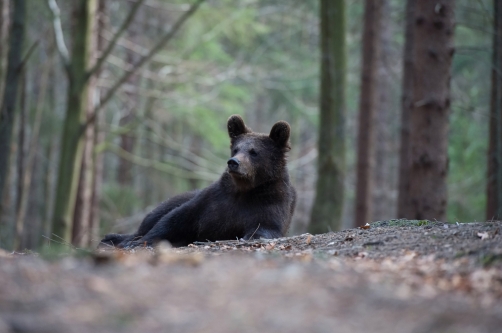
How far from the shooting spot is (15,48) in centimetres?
1113

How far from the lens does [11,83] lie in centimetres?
1108

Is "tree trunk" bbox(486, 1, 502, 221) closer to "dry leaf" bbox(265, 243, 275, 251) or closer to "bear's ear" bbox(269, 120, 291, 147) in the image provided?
"bear's ear" bbox(269, 120, 291, 147)

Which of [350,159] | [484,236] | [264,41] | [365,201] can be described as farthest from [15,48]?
[350,159]

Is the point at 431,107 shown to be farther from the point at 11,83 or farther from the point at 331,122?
the point at 11,83

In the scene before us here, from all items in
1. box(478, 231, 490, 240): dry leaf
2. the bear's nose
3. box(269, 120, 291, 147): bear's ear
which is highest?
box(269, 120, 291, 147): bear's ear

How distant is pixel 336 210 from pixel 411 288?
889cm

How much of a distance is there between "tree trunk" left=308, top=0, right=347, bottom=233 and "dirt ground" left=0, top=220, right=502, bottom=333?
779cm

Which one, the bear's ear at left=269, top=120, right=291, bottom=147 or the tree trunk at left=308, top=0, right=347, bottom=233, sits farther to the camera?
the tree trunk at left=308, top=0, right=347, bottom=233

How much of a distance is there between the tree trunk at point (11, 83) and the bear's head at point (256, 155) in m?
4.12

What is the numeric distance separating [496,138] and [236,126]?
8.66m

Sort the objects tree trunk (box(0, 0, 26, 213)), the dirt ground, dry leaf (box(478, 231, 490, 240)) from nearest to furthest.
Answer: the dirt ground, dry leaf (box(478, 231, 490, 240)), tree trunk (box(0, 0, 26, 213))

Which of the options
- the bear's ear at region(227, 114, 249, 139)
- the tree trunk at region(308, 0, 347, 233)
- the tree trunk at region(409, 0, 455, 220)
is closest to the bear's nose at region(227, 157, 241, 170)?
the bear's ear at region(227, 114, 249, 139)

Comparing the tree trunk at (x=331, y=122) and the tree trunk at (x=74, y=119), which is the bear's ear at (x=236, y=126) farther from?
the tree trunk at (x=74, y=119)

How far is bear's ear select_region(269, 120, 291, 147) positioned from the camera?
374 inches
